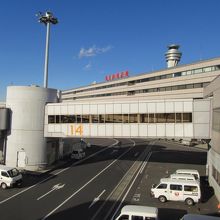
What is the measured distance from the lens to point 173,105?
113 feet

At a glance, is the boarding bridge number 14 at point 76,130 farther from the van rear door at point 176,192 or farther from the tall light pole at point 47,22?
the van rear door at point 176,192

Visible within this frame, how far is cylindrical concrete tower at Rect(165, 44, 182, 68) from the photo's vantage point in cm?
12888

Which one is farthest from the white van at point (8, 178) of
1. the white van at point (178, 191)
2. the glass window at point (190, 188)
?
the glass window at point (190, 188)

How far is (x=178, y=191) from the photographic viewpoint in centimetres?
2669

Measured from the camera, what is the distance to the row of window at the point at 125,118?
3425 cm

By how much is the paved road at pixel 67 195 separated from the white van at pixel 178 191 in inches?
210

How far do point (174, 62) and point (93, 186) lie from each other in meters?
107

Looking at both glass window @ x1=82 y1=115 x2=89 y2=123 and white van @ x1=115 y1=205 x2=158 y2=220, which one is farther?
glass window @ x1=82 y1=115 x2=89 y2=123

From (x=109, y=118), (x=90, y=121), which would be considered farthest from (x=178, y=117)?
(x=90, y=121)

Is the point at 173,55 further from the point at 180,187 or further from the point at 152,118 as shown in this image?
the point at 180,187

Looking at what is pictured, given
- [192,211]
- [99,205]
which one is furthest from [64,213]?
[192,211]

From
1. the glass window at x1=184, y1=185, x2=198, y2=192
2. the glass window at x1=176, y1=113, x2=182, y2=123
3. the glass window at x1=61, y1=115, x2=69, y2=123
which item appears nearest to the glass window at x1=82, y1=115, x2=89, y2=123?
the glass window at x1=61, y1=115, x2=69, y2=123

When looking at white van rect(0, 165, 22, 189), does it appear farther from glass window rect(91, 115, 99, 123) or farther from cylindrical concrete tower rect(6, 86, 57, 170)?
glass window rect(91, 115, 99, 123)

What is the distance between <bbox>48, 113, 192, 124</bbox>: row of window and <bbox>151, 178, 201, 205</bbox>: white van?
9.08 m
